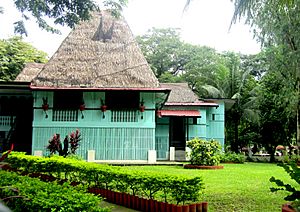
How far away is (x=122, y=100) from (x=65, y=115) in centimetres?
294

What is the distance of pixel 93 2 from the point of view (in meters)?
9.89

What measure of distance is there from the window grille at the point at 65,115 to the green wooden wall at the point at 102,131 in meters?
0.17

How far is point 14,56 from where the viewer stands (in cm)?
3028

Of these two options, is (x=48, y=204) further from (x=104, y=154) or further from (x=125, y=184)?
(x=104, y=154)

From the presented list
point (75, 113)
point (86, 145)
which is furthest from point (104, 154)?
point (75, 113)

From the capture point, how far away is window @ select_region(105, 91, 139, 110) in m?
17.7

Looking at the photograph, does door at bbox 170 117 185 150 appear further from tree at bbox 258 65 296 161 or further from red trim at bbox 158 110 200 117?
tree at bbox 258 65 296 161

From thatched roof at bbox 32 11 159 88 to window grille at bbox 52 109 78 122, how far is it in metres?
1.26

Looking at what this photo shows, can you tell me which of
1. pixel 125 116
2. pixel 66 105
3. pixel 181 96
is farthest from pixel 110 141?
pixel 181 96

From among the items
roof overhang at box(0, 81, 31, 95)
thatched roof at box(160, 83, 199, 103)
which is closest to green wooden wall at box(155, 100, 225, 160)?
thatched roof at box(160, 83, 199, 103)

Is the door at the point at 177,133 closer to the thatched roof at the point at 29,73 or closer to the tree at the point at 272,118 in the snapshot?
the tree at the point at 272,118

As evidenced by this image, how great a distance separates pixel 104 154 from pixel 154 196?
11.3m

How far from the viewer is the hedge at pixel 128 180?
217 inches

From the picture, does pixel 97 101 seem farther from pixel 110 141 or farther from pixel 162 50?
pixel 162 50
